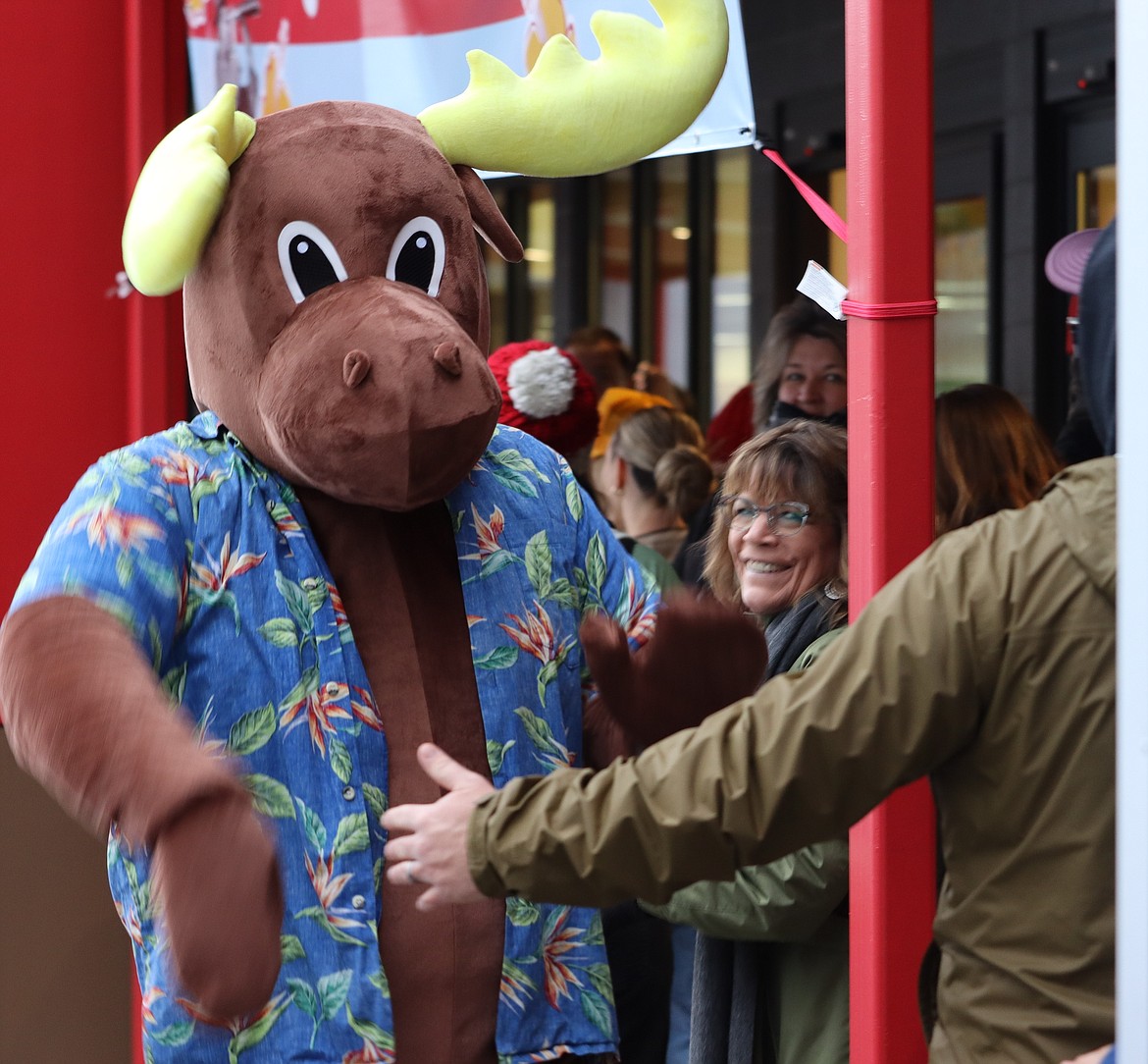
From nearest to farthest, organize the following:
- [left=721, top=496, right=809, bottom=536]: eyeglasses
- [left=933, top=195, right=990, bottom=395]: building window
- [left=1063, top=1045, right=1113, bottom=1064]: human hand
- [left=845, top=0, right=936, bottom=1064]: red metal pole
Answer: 1. [left=1063, top=1045, right=1113, bottom=1064]: human hand
2. [left=845, top=0, right=936, bottom=1064]: red metal pole
3. [left=721, top=496, right=809, bottom=536]: eyeglasses
4. [left=933, top=195, right=990, bottom=395]: building window

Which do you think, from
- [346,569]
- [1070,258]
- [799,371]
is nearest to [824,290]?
[346,569]

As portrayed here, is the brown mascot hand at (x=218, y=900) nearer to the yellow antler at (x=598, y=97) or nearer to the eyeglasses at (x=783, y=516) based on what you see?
the yellow antler at (x=598, y=97)

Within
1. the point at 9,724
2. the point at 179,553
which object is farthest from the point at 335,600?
the point at 9,724

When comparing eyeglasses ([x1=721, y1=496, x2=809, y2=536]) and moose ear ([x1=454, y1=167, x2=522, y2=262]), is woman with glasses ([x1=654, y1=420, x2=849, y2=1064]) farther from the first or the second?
moose ear ([x1=454, y1=167, x2=522, y2=262])

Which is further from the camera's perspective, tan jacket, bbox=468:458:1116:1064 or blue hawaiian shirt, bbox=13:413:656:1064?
blue hawaiian shirt, bbox=13:413:656:1064

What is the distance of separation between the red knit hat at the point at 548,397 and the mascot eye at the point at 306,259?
162cm

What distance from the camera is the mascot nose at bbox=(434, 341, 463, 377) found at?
2129 millimetres

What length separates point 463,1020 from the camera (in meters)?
2.19

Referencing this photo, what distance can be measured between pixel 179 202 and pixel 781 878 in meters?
1.26

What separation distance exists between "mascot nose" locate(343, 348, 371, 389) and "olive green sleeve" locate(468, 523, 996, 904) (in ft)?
2.12

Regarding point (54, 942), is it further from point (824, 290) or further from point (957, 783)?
point (957, 783)

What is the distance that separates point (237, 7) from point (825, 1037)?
268cm

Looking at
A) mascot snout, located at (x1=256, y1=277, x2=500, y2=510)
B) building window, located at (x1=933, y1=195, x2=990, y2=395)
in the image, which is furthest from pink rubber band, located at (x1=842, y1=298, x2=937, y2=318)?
building window, located at (x1=933, y1=195, x2=990, y2=395)

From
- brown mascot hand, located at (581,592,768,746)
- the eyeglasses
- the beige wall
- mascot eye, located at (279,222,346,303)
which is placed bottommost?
the beige wall
